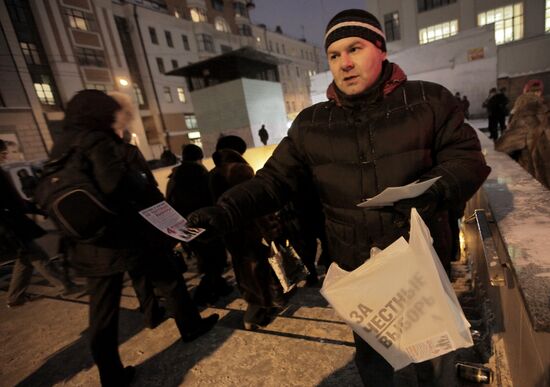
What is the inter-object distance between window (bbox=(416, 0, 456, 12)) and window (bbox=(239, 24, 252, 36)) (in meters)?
25.5

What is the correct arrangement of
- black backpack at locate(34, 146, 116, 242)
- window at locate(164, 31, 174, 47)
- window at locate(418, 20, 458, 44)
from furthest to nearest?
window at locate(164, 31, 174, 47)
window at locate(418, 20, 458, 44)
black backpack at locate(34, 146, 116, 242)

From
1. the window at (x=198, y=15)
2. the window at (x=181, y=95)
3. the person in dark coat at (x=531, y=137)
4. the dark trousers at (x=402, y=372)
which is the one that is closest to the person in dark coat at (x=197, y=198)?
the dark trousers at (x=402, y=372)

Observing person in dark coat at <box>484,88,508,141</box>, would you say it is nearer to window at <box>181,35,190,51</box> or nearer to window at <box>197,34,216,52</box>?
window at <box>181,35,190,51</box>

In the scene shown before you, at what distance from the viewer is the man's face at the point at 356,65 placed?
153 cm

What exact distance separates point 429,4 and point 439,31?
2.47 meters

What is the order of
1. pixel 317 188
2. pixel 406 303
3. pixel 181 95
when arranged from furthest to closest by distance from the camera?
1. pixel 181 95
2. pixel 317 188
3. pixel 406 303

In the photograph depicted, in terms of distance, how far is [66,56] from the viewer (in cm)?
2491

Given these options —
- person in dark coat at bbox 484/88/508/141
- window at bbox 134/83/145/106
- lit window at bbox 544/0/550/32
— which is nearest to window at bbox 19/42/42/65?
window at bbox 134/83/145/106

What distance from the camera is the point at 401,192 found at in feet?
3.92

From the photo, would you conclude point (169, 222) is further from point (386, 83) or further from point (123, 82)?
point (123, 82)

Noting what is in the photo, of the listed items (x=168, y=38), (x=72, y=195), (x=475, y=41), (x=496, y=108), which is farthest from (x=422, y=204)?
(x=168, y=38)

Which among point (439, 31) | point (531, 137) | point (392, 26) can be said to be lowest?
point (531, 137)

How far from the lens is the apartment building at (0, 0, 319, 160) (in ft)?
73.5

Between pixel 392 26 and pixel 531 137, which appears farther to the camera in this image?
pixel 392 26
